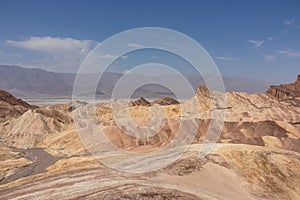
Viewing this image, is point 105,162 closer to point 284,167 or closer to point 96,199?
point 96,199

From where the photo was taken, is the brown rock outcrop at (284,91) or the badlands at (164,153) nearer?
the badlands at (164,153)

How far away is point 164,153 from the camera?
1601 inches

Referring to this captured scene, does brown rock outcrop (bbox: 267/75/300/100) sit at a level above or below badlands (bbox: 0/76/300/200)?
above

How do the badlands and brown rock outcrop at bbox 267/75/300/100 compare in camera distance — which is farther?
brown rock outcrop at bbox 267/75/300/100

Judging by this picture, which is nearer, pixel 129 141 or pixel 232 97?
pixel 129 141

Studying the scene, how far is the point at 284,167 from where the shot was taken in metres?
36.8

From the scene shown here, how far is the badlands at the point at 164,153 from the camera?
90.2 feet

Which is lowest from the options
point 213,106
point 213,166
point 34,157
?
point 34,157

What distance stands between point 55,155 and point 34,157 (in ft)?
14.1

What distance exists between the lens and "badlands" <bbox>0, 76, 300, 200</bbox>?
1082 inches

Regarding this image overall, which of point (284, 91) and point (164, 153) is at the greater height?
point (284, 91)

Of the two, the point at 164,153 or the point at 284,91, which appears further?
the point at 284,91

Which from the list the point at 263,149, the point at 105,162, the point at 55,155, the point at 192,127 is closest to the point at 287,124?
the point at 192,127

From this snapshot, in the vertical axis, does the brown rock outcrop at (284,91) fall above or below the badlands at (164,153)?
above
